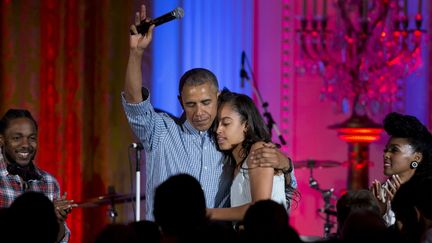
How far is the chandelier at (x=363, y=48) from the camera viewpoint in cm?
848

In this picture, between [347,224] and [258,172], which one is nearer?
[347,224]

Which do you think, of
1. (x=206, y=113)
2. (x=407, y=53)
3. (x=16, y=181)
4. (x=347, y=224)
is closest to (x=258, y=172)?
(x=206, y=113)

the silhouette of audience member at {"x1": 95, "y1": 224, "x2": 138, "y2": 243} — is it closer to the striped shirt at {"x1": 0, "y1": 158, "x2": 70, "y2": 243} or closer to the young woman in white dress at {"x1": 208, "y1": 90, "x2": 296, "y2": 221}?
the young woman in white dress at {"x1": 208, "y1": 90, "x2": 296, "y2": 221}

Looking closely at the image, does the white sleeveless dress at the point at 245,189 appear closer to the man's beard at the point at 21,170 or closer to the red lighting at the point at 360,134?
the man's beard at the point at 21,170

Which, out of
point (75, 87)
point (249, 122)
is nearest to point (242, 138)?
point (249, 122)

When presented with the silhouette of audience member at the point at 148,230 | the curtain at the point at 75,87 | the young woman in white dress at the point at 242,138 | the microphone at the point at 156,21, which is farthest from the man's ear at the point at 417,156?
the curtain at the point at 75,87

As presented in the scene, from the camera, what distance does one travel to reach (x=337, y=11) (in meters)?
8.78

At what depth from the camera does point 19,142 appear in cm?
473

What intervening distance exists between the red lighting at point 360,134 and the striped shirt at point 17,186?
14.0 ft

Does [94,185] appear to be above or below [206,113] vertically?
below

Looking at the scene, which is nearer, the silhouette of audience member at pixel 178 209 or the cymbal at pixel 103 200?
the silhouette of audience member at pixel 178 209

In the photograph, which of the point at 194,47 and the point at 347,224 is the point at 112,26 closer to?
the point at 194,47

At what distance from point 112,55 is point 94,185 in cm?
98

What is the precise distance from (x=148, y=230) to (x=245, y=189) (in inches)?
33.3
